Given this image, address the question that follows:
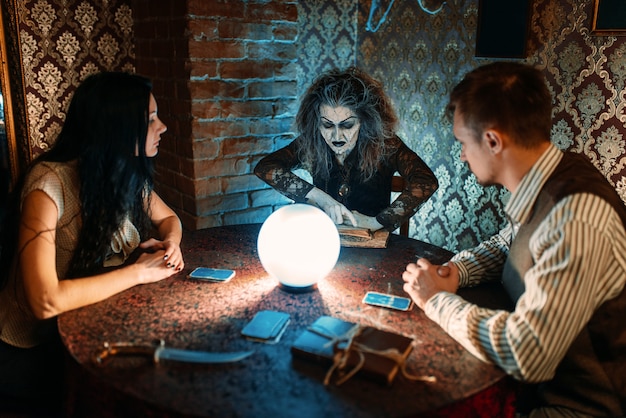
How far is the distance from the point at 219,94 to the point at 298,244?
1.27 meters

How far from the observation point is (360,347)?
4.13ft

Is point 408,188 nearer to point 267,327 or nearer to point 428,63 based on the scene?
point 428,63

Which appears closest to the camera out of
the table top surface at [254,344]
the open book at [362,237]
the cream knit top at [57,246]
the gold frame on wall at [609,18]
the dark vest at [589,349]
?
the table top surface at [254,344]

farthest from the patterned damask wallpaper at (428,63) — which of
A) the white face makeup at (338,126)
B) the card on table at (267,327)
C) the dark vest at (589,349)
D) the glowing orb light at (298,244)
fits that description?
the card on table at (267,327)

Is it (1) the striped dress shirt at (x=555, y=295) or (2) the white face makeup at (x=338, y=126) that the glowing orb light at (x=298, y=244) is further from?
(2) the white face makeup at (x=338, y=126)

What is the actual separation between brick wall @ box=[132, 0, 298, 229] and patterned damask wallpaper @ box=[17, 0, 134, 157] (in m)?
0.13

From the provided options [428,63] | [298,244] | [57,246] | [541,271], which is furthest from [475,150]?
[428,63]

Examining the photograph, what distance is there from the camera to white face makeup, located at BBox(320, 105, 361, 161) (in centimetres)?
238

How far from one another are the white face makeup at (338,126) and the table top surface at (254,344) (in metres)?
0.69

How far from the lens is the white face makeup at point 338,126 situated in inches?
93.8

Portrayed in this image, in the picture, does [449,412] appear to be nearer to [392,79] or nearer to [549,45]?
[549,45]

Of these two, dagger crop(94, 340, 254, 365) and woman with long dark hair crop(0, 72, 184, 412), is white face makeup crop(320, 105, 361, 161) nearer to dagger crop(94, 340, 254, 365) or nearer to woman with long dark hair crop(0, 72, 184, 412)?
woman with long dark hair crop(0, 72, 184, 412)

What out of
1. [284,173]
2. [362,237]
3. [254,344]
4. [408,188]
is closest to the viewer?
[254,344]

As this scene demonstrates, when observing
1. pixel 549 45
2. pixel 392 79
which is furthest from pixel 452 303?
pixel 392 79
